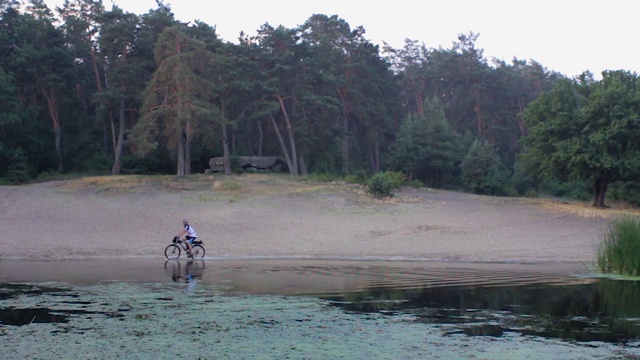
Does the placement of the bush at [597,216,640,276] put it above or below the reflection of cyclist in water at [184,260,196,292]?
above

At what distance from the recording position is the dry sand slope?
2722 centimetres

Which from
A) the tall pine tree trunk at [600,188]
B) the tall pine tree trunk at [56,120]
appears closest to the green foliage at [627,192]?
the tall pine tree trunk at [600,188]

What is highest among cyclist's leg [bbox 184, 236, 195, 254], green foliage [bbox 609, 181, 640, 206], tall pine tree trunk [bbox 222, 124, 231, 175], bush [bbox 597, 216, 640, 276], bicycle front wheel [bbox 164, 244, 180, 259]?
tall pine tree trunk [bbox 222, 124, 231, 175]

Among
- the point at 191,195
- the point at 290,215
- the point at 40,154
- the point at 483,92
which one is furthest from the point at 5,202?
the point at 483,92

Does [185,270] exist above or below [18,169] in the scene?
below

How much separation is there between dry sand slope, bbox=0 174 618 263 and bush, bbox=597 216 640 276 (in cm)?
552

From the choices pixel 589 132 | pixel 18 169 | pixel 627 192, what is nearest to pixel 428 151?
pixel 627 192

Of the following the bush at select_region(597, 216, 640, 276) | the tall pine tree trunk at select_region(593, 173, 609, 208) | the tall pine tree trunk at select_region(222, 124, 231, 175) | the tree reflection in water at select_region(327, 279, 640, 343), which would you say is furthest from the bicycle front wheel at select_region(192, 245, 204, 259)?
the tall pine tree trunk at select_region(222, 124, 231, 175)

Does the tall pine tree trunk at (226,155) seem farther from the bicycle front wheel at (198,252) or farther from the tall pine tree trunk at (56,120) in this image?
the bicycle front wheel at (198,252)

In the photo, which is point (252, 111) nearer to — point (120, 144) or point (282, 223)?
point (120, 144)

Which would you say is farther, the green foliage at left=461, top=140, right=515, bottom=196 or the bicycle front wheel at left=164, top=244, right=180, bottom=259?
the green foliage at left=461, top=140, right=515, bottom=196

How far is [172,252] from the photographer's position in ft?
Result: 86.7

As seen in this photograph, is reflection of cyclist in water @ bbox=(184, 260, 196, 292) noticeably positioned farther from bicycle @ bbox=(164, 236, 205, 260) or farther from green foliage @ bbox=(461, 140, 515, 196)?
green foliage @ bbox=(461, 140, 515, 196)

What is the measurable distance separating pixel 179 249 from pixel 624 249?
584 inches
